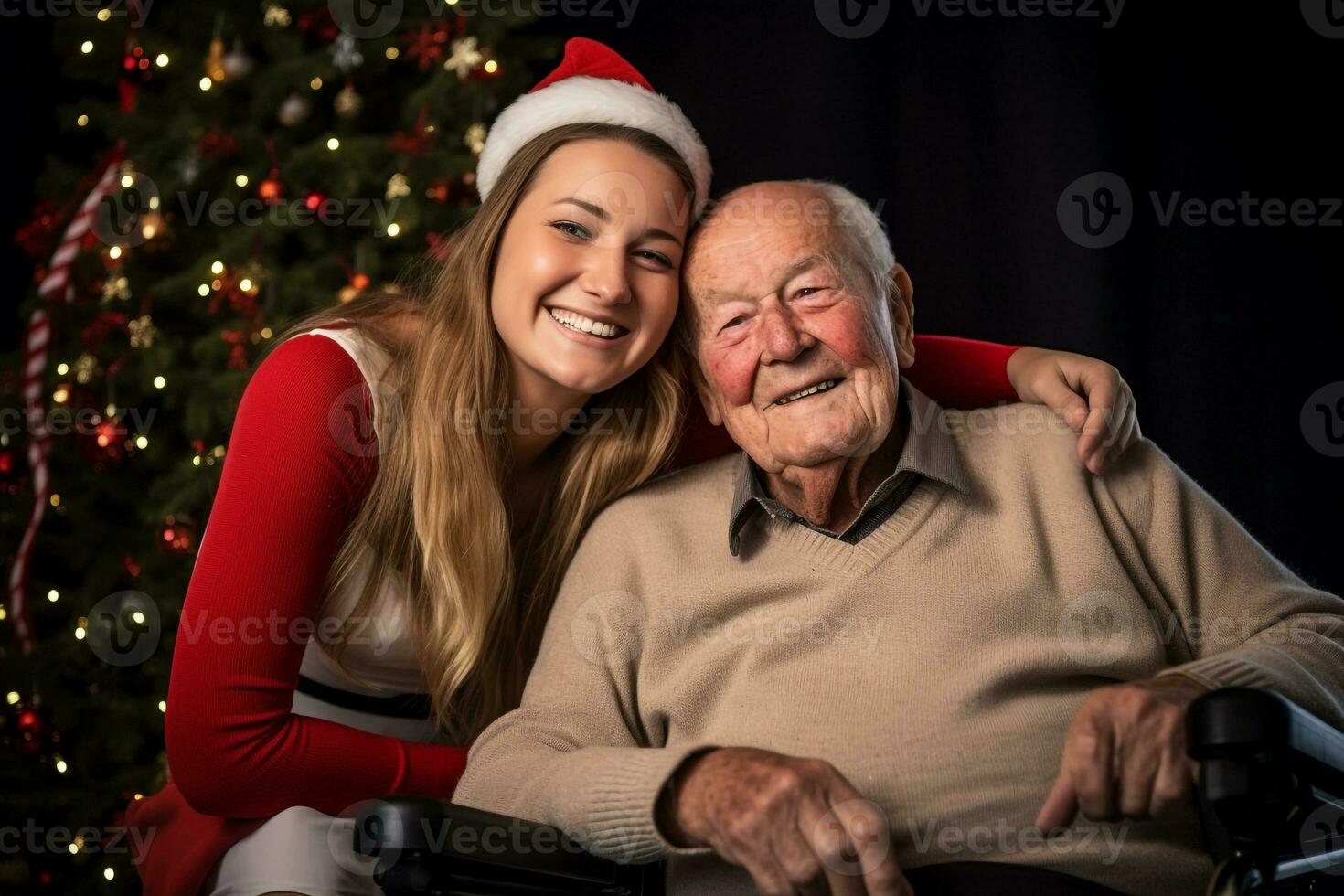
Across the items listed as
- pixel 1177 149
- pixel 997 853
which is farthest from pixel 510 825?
pixel 1177 149

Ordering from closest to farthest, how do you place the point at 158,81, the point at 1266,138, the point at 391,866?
the point at 391,866, the point at 1266,138, the point at 158,81

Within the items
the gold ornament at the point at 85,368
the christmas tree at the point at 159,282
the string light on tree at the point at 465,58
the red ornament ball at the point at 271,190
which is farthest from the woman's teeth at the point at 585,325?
the gold ornament at the point at 85,368

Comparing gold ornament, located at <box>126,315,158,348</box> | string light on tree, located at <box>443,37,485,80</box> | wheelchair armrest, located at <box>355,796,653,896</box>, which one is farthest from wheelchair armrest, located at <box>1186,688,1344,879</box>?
gold ornament, located at <box>126,315,158,348</box>

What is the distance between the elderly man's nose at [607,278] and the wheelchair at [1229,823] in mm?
783

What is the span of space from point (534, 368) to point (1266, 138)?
6.23 feet

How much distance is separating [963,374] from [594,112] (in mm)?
750

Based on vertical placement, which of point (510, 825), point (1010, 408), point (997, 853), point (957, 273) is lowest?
point (997, 853)

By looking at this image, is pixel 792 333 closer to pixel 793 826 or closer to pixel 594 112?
pixel 594 112

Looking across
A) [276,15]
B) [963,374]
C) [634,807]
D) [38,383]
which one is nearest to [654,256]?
[963,374]

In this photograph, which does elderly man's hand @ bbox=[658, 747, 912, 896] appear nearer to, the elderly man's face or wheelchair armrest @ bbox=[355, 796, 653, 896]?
wheelchair armrest @ bbox=[355, 796, 653, 896]

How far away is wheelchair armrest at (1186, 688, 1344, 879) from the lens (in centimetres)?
108

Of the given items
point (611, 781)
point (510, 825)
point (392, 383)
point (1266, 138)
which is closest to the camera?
point (510, 825)

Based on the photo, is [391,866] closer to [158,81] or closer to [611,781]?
[611,781]

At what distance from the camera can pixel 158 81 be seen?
353cm
